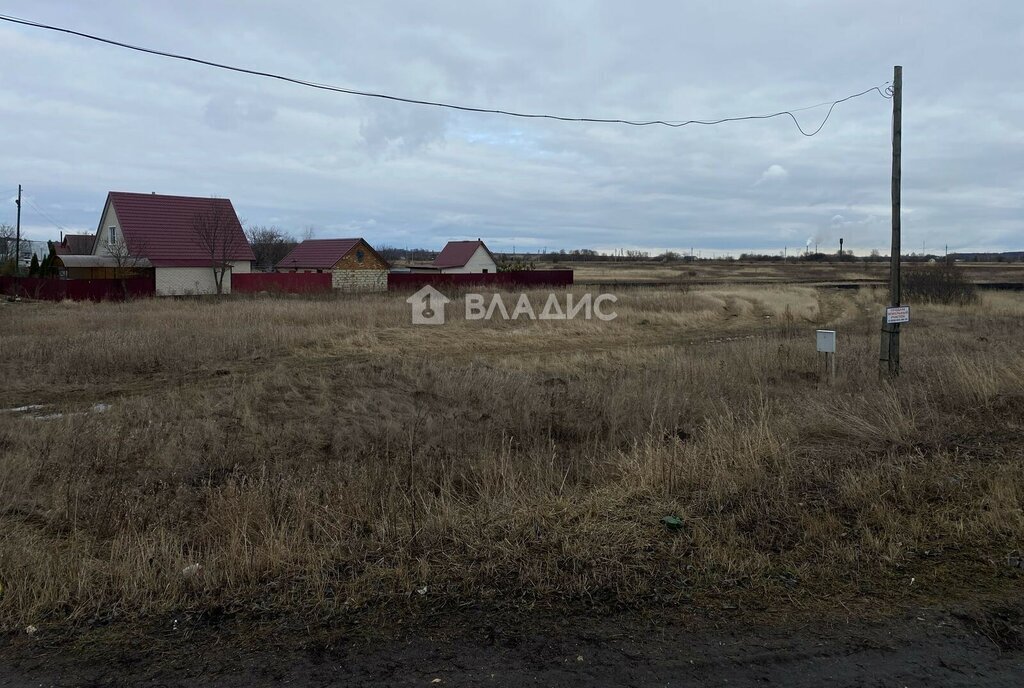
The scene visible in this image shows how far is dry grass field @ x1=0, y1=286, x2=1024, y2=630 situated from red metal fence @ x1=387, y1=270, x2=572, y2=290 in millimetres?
30576

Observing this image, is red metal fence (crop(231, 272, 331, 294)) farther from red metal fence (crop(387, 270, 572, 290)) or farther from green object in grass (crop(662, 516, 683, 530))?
green object in grass (crop(662, 516, 683, 530))

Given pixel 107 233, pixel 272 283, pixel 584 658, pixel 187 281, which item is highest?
pixel 107 233

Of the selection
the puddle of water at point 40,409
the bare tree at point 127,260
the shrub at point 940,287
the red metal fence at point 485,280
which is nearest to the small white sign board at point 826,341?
the puddle of water at point 40,409

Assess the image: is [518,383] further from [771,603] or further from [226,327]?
[226,327]

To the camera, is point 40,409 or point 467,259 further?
point 467,259

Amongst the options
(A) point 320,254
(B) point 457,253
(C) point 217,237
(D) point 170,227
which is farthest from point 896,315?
(B) point 457,253

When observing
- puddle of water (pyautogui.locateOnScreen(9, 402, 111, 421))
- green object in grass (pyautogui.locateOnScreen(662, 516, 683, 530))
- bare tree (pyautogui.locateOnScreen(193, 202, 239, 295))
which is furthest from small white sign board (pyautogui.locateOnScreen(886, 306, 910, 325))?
bare tree (pyautogui.locateOnScreen(193, 202, 239, 295))

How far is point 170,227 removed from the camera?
4216 centimetres

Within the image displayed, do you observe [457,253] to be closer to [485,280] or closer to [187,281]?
[485,280]

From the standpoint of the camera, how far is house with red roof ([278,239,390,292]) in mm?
46344

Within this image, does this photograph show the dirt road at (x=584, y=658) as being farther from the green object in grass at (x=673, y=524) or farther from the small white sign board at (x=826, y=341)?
the small white sign board at (x=826, y=341)

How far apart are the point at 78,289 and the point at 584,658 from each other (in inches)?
1366

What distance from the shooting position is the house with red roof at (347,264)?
46344 millimetres

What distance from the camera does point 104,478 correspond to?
20.4ft
